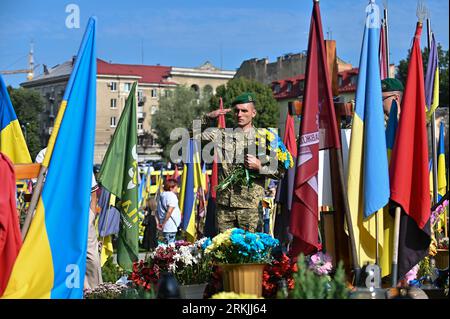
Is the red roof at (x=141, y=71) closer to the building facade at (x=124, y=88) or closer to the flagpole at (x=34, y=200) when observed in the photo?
the building facade at (x=124, y=88)

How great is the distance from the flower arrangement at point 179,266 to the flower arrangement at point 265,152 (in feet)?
3.28

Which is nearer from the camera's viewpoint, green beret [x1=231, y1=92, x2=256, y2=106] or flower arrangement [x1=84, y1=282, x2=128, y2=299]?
flower arrangement [x1=84, y1=282, x2=128, y2=299]

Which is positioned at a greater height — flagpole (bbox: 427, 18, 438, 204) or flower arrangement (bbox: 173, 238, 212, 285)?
flagpole (bbox: 427, 18, 438, 204)

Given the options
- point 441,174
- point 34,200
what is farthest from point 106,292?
point 441,174

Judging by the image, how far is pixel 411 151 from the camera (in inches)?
251

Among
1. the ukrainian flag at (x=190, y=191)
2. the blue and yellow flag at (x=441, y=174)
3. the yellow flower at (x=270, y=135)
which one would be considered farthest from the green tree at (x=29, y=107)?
the yellow flower at (x=270, y=135)

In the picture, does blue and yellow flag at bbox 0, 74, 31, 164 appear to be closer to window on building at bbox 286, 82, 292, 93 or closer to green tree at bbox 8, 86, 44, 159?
green tree at bbox 8, 86, 44, 159

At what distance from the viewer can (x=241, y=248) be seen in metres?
6.46

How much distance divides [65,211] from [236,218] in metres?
3.05

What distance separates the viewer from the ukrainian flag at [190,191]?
58.7 ft

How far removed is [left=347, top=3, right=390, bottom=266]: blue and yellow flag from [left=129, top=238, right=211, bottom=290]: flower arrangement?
146 centimetres

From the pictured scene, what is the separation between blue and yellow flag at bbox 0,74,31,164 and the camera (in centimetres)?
816

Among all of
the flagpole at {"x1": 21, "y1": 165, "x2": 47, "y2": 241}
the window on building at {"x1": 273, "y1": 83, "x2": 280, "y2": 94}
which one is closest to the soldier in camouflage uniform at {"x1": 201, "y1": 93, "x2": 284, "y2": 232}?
the flagpole at {"x1": 21, "y1": 165, "x2": 47, "y2": 241}

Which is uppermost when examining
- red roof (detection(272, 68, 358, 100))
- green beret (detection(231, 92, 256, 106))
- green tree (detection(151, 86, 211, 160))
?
red roof (detection(272, 68, 358, 100))
